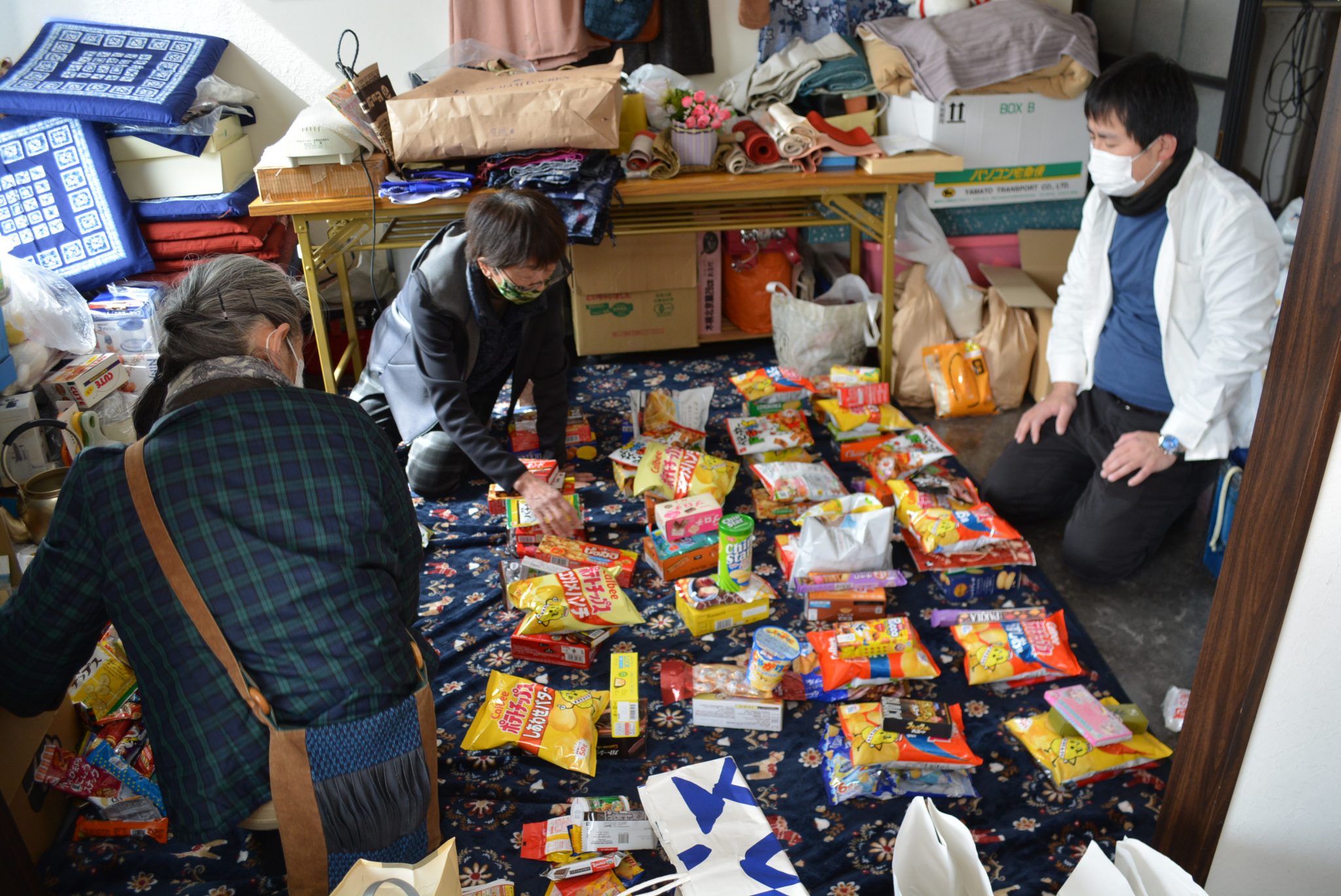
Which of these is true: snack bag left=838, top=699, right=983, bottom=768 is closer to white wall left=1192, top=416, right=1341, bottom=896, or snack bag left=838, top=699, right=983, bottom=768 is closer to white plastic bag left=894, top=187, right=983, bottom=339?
white wall left=1192, top=416, right=1341, bottom=896

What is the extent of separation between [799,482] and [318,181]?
1824mm

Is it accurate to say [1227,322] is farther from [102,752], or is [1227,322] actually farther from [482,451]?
[102,752]

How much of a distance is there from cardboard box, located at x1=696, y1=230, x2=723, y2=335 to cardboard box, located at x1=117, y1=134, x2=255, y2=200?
5.92 ft

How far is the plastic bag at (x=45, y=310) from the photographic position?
301 cm

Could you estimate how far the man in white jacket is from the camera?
2.38m

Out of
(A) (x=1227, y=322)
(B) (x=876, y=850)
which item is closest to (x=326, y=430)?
(B) (x=876, y=850)

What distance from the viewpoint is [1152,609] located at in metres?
2.60

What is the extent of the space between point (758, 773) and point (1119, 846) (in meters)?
0.83

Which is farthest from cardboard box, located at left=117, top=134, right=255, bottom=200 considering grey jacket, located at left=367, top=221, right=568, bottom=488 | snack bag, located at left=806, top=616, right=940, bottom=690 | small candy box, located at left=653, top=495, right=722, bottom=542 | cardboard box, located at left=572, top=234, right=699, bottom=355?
snack bag, located at left=806, top=616, right=940, bottom=690

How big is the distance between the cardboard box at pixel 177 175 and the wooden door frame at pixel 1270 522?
3.58 metres

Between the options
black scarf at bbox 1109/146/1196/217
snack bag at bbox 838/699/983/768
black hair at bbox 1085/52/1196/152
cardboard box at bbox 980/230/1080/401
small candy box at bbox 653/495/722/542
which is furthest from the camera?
cardboard box at bbox 980/230/1080/401

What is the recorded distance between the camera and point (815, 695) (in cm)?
228

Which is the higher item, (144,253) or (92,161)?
(92,161)

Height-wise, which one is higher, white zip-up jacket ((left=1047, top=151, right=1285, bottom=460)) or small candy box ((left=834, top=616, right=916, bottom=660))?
white zip-up jacket ((left=1047, top=151, right=1285, bottom=460))
